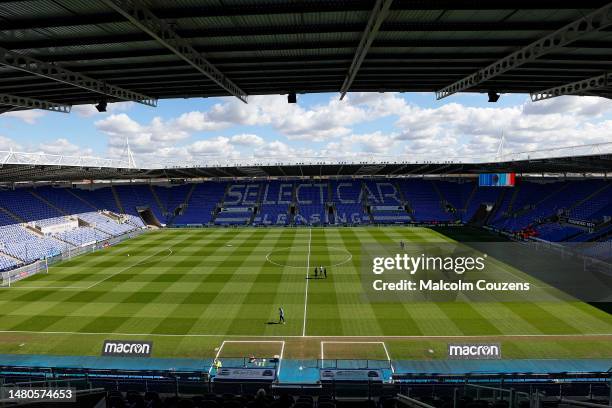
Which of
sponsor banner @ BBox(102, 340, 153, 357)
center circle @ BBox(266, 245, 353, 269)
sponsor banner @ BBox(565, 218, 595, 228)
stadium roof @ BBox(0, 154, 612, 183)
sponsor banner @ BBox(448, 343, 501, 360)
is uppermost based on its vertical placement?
stadium roof @ BBox(0, 154, 612, 183)

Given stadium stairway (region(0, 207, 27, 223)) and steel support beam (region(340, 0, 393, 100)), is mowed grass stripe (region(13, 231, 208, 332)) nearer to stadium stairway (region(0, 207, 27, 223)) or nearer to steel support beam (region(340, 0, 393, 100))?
steel support beam (region(340, 0, 393, 100))

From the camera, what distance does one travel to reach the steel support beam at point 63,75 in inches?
459

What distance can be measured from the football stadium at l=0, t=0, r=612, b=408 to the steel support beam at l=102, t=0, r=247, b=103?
88 mm

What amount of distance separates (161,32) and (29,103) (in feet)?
34.8

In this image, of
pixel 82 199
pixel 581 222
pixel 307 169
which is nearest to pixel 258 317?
pixel 307 169

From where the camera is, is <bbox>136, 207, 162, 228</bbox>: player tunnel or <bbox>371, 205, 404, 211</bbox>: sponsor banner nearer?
<bbox>136, 207, 162, 228</bbox>: player tunnel

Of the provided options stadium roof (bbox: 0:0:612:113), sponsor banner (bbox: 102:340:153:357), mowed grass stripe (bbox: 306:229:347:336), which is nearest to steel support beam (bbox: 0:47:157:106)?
stadium roof (bbox: 0:0:612:113)

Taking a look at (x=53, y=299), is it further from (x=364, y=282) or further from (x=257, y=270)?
(x=364, y=282)

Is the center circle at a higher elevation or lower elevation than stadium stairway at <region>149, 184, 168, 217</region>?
lower

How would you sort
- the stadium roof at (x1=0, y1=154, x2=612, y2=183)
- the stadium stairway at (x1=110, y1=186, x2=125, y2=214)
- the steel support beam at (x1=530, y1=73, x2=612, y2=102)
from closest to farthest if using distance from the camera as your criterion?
the steel support beam at (x1=530, y1=73, x2=612, y2=102), the stadium roof at (x1=0, y1=154, x2=612, y2=183), the stadium stairway at (x1=110, y1=186, x2=125, y2=214)

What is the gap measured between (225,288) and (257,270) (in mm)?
5143

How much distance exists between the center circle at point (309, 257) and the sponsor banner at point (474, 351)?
1735 centimetres

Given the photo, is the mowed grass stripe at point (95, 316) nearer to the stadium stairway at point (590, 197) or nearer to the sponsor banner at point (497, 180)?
the stadium stairway at point (590, 197)

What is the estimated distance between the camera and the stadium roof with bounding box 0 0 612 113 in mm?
9812
